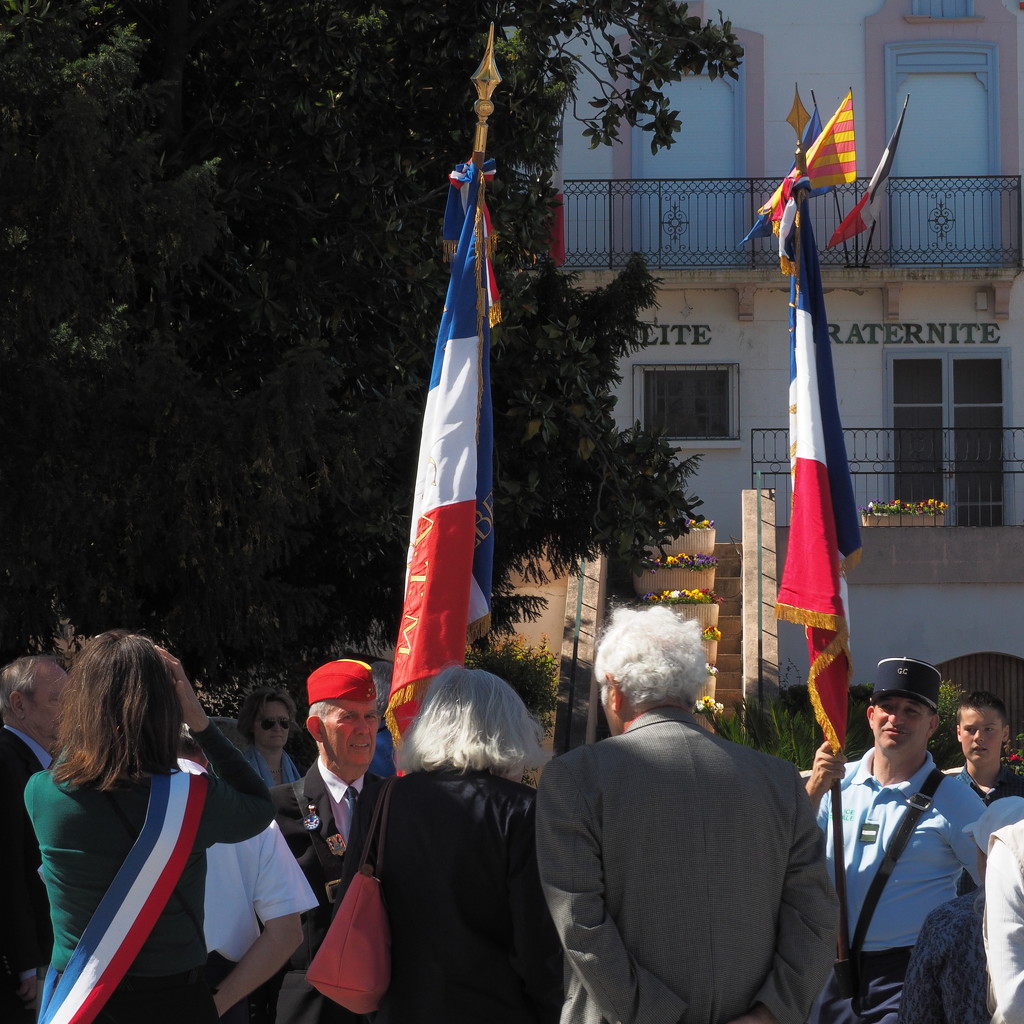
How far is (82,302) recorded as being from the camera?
683cm

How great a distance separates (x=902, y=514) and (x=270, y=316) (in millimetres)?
11508

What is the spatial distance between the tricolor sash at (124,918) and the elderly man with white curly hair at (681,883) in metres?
0.93

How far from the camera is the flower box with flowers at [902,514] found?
17844 mm

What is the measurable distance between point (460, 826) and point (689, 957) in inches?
25.7

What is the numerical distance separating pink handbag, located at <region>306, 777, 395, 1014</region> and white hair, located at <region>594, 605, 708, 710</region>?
79 cm

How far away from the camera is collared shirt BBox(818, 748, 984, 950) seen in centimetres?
493

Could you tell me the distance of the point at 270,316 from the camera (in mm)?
8297

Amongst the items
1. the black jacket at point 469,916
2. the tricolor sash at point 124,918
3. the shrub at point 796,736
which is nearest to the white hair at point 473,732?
the black jacket at point 469,916

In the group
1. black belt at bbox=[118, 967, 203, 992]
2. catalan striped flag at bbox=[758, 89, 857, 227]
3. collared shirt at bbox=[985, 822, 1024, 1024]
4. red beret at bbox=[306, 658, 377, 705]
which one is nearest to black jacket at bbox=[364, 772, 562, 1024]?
black belt at bbox=[118, 967, 203, 992]

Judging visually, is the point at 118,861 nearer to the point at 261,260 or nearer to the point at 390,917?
the point at 390,917

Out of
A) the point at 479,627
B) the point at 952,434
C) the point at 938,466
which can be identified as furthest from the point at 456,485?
the point at 952,434

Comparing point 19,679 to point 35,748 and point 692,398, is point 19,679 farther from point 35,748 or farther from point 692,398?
point 692,398

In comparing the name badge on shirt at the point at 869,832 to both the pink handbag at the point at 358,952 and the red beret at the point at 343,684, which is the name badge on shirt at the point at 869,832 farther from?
the pink handbag at the point at 358,952

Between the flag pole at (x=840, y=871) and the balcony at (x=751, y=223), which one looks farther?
the balcony at (x=751, y=223)
